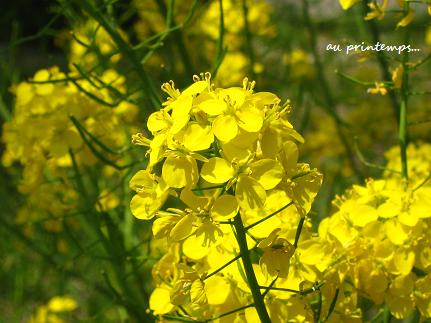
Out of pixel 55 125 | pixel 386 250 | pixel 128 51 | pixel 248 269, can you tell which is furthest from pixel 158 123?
pixel 55 125

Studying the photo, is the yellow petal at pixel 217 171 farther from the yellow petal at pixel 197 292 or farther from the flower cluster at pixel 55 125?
the flower cluster at pixel 55 125

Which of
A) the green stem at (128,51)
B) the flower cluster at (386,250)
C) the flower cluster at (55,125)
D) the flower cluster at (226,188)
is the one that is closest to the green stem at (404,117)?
the flower cluster at (386,250)

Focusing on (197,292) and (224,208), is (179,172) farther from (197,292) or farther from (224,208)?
(197,292)

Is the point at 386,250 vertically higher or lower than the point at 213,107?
lower

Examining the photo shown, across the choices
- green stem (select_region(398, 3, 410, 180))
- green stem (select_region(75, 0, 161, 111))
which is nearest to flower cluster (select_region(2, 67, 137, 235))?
green stem (select_region(75, 0, 161, 111))

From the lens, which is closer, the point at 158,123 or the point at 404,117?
the point at 158,123

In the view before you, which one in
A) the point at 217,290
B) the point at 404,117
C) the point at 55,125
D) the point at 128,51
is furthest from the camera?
the point at 55,125

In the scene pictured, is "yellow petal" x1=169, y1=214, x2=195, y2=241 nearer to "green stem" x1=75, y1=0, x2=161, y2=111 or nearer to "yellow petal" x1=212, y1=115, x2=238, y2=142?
"yellow petal" x1=212, y1=115, x2=238, y2=142
